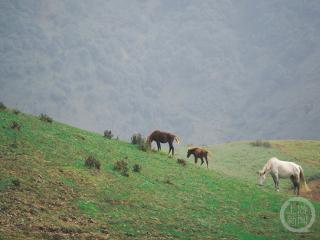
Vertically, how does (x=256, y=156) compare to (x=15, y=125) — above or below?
above

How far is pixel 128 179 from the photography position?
2328cm

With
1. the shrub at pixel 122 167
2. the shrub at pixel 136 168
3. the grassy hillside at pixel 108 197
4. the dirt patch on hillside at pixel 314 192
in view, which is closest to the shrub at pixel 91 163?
the grassy hillside at pixel 108 197

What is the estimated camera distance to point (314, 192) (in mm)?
36094

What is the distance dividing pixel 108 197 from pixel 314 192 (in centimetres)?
2131

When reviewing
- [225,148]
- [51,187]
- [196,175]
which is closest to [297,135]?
[225,148]

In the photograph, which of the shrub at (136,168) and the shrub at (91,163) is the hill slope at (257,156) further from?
the shrub at (91,163)

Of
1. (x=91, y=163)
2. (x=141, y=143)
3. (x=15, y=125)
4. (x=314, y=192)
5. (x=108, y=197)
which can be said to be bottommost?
(x=108, y=197)

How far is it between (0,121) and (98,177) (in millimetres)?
7457

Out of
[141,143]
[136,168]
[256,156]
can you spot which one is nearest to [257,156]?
[256,156]

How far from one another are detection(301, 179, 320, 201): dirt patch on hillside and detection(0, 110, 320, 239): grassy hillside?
7.72 meters

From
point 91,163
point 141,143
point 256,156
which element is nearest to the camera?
point 91,163

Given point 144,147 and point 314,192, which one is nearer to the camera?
point 144,147

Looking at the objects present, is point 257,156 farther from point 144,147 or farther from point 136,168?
point 136,168

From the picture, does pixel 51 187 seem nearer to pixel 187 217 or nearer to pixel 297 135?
pixel 187 217
